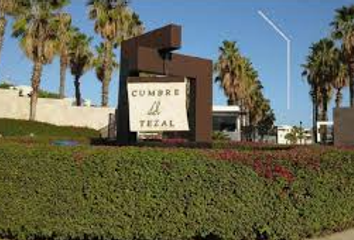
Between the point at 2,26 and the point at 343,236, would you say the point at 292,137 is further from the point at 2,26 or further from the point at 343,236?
the point at 343,236

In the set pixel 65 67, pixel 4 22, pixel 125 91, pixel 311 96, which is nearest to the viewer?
pixel 125 91

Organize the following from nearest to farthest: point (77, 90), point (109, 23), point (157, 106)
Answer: point (157, 106) → point (109, 23) → point (77, 90)

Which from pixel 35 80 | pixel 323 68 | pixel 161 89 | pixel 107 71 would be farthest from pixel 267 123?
pixel 161 89

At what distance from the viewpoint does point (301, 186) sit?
9.69 metres

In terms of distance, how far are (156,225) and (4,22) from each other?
33.5m

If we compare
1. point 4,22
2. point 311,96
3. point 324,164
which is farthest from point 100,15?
point 324,164

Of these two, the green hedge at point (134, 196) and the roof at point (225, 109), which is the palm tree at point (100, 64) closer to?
the roof at point (225, 109)

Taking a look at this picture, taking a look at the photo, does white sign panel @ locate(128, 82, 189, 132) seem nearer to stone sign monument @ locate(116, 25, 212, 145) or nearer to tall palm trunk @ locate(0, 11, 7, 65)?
stone sign monument @ locate(116, 25, 212, 145)

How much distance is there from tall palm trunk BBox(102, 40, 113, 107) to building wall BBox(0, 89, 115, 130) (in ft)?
8.99

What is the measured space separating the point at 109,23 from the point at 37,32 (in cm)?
863

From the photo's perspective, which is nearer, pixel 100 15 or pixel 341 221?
pixel 341 221

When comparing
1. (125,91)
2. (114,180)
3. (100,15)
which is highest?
(100,15)

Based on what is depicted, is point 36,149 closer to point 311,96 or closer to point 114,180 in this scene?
point 114,180

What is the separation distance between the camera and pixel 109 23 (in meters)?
50.4
